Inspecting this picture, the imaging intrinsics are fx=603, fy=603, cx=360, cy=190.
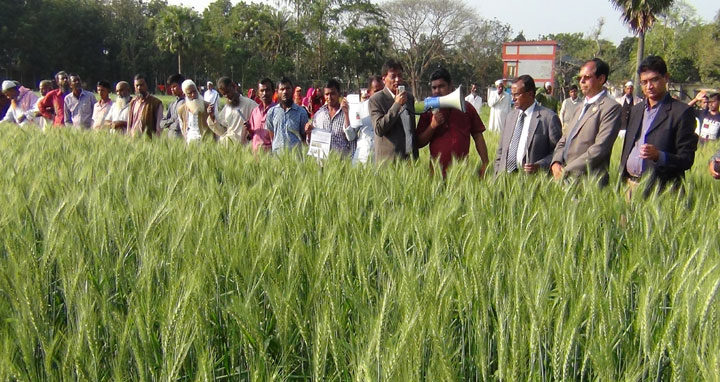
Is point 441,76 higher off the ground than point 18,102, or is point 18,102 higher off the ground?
point 441,76

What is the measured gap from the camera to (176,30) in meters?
53.3

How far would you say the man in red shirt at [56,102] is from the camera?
8594 millimetres

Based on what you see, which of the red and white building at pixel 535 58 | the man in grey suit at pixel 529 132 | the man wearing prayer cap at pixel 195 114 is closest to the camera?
the man in grey suit at pixel 529 132

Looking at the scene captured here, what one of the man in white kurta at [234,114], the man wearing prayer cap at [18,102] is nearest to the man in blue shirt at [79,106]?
the man wearing prayer cap at [18,102]

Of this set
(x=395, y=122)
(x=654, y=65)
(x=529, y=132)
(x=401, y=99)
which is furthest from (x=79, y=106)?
(x=654, y=65)

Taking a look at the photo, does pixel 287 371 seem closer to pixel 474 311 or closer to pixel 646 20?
pixel 474 311

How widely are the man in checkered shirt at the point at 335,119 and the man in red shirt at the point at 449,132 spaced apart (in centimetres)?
81

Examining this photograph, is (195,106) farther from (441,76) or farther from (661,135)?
(661,135)

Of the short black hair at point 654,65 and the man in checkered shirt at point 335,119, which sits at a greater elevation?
the short black hair at point 654,65

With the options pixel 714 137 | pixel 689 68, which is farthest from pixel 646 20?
pixel 689 68

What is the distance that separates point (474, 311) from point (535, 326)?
A: 0.22 meters

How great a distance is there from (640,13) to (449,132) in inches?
1040

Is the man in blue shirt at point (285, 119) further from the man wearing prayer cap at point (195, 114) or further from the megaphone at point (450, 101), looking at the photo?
the megaphone at point (450, 101)

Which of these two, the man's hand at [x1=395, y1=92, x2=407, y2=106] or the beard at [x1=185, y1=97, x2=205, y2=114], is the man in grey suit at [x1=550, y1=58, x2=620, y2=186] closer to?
the man's hand at [x1=395, y1=92, x2=407, y2=106]
